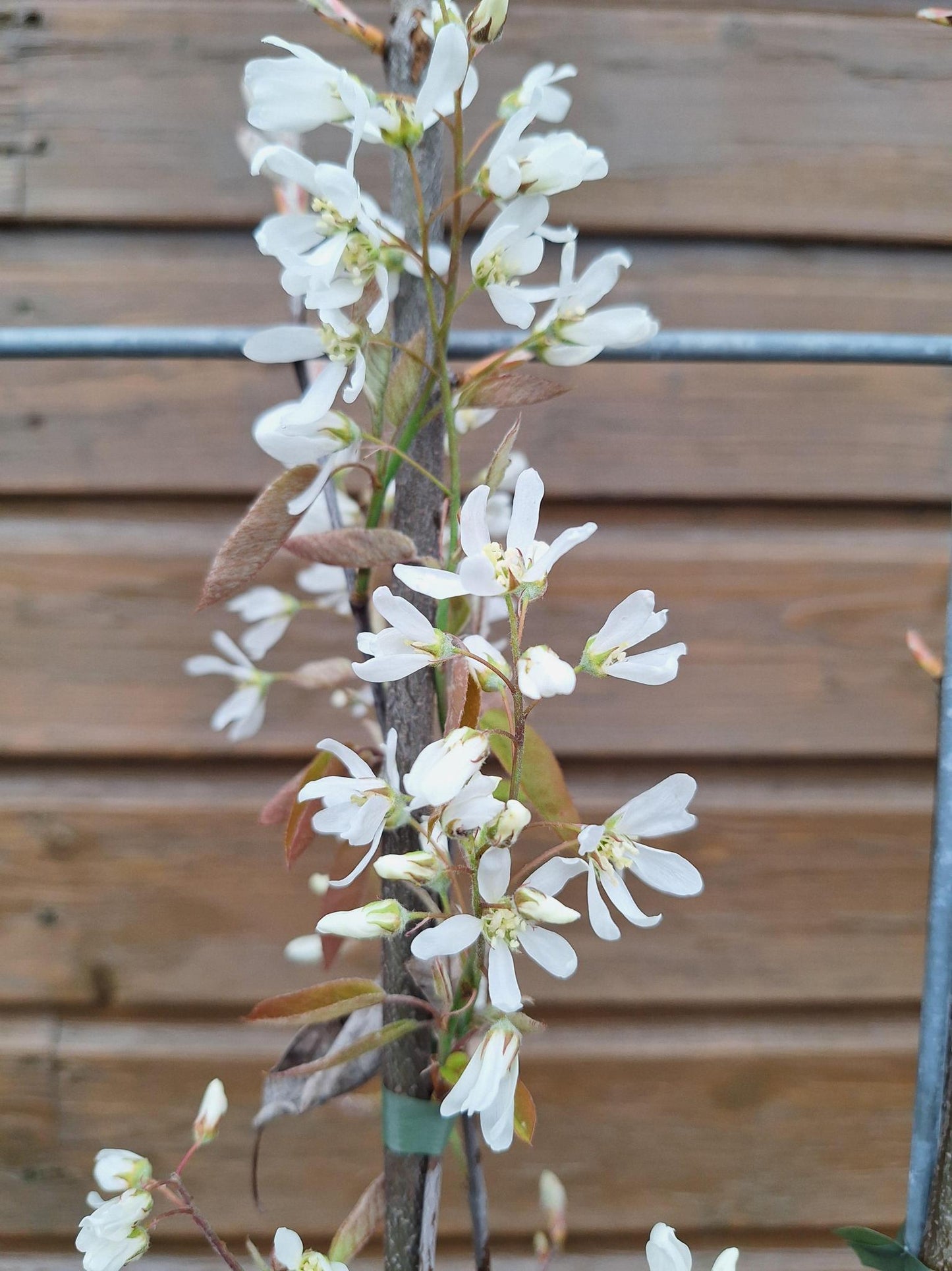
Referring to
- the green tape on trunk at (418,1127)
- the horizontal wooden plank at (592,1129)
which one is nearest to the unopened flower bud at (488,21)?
the green tape on trunk at (418,1127)

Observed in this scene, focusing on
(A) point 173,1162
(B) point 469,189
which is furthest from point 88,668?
(B) point 469,189

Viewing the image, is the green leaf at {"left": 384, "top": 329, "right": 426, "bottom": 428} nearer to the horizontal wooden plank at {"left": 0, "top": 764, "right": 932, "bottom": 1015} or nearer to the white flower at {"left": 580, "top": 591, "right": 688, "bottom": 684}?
the white flower at {"left": 580, "top": 591, "right": 688, "bottom": 684}

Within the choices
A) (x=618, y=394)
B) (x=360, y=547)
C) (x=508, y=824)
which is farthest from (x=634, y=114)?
(x=508, y=824)

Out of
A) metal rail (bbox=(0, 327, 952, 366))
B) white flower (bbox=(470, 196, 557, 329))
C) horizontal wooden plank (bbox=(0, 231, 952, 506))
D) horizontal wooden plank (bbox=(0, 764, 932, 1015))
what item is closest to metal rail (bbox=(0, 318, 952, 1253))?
metal rail (bbox=(0, 327, 952, 366))

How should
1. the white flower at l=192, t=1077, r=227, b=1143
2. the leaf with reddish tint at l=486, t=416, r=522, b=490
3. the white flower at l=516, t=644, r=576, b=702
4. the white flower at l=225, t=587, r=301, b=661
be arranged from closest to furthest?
1. the white flower at l=516, t=644, r=576, b=702
2. the leaf with reddish tint at l=486, t=416, r=522, b=490
3. the white flower at l=192, t=1077, r=227, b=1143
4. the white flower at l=225, t=587, r=301, b=661

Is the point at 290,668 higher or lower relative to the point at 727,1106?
higher

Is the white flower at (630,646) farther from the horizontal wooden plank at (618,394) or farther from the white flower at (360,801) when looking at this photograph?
the horizontal wooden plank at (618,394)

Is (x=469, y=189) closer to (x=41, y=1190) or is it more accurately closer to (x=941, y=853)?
(x=941, y=853)
